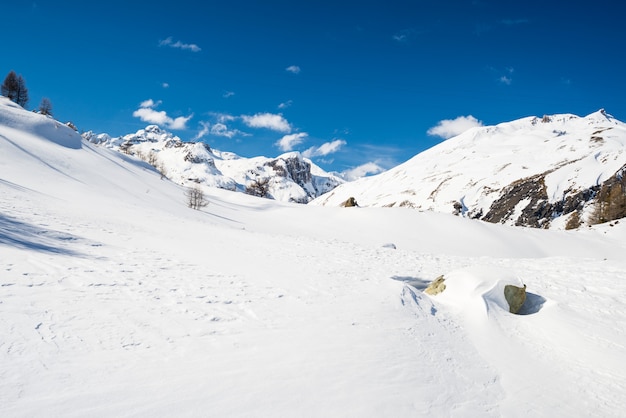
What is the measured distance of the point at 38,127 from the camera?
42375 millimetres

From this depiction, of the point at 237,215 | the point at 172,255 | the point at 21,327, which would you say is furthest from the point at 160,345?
the point at 237,215

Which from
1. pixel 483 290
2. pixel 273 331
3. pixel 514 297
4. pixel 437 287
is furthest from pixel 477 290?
pixel 273 331

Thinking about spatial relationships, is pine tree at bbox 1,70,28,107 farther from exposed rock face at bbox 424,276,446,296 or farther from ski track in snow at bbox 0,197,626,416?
exposed rock face at bbox 424,276,446,296

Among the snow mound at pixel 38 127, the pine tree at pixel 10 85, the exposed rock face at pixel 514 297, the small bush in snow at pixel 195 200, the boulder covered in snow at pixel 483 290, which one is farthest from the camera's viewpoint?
the pine tree at pixel 10 85

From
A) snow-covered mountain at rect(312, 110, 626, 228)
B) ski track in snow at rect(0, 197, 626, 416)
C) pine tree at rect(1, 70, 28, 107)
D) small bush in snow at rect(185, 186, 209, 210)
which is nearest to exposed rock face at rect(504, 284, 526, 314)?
ski track in snow at rect(0, 197, 626, 416)

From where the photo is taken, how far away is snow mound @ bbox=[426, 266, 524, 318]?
9.54 metres

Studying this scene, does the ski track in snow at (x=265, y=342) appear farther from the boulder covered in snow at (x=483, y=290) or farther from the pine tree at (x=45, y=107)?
the pine tree at (x=45, y=107)

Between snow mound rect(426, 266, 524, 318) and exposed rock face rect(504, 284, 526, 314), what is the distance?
0.41 ft

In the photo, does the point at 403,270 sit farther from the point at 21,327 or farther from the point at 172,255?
the point at 21,327

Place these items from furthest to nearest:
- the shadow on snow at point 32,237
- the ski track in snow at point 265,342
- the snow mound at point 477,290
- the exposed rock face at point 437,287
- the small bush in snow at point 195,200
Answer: the small bush in snow at point 195,200 → the exposed rock face at point 437,287 → the snow mound at point 477,290 → the shadow on snow at point 32,237 → the ski track in snow at point 265,342

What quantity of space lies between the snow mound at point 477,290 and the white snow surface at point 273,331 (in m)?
0.05

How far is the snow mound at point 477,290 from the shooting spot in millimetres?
9545

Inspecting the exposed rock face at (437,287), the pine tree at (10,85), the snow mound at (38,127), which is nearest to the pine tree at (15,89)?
the pine tree at (10,85)

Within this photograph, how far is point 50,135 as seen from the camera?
42.3 metres
